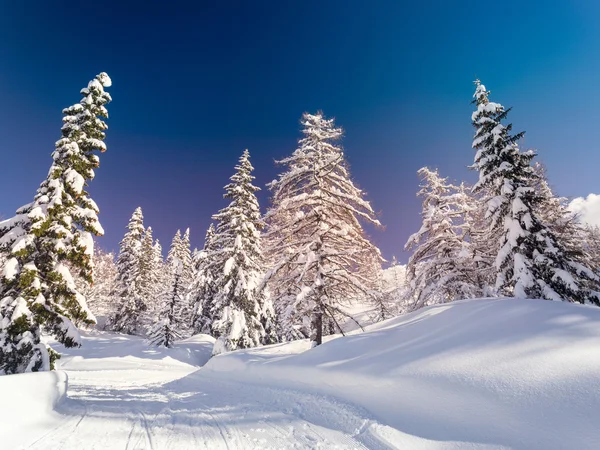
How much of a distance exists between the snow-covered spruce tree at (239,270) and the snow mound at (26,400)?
13310 mm

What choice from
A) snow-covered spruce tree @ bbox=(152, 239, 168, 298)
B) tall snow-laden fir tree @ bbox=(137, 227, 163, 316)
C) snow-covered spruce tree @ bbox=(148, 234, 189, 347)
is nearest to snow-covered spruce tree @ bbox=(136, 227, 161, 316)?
tall snow-laden fir tree @ bbox=(137, 227, 163, 316)

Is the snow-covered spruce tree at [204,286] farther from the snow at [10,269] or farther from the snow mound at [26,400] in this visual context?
the snow mound at [26,400]

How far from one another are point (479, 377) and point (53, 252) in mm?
13555

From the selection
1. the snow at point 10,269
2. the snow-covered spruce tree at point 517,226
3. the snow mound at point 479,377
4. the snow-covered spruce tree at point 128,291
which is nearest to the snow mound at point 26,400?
the snow mound at point 479,377

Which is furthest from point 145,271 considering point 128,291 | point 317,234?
point 317,234

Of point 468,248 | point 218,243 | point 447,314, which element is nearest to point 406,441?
point 447,314

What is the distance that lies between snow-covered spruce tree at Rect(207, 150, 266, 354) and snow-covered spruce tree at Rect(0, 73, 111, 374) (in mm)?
8954

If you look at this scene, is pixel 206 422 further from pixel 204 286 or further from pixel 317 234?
pixel 204 286

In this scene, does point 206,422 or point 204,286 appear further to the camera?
point 204,286

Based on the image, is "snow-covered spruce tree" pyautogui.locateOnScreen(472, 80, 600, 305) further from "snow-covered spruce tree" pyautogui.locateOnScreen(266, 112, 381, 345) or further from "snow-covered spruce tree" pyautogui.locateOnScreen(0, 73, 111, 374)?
"snow-covered spruce tree" pyautogui.locateOnScreen(0, 73, 111, 374)

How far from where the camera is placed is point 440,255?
17828 mm

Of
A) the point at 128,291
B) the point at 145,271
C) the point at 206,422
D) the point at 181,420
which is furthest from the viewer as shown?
the point at 145,271

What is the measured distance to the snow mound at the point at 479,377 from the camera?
368 centimetres

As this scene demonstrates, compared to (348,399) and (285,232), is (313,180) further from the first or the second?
(348,399)
